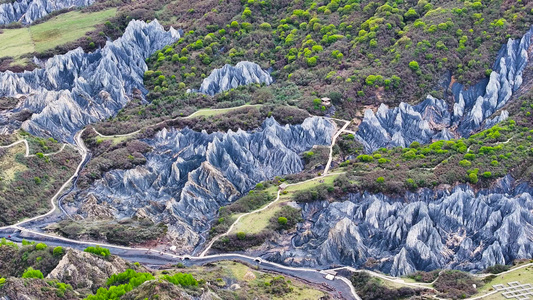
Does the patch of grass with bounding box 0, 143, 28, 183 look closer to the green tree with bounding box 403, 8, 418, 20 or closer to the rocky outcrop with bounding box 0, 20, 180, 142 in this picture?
the rocky outcrop with bounding box 0, 20, 180, 142

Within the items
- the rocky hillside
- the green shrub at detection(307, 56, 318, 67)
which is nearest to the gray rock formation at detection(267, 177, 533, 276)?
the rocky hillside

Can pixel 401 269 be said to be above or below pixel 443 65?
below

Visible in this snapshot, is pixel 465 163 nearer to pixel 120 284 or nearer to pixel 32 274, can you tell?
pixel 120 284

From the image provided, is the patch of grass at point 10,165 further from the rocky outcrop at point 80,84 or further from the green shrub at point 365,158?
the green shrub at point 365,158

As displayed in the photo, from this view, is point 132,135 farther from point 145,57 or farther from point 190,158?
point 145,57

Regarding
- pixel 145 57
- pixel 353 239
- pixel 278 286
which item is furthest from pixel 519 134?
pixel 145 57

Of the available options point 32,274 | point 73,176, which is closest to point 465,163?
point 73,176
